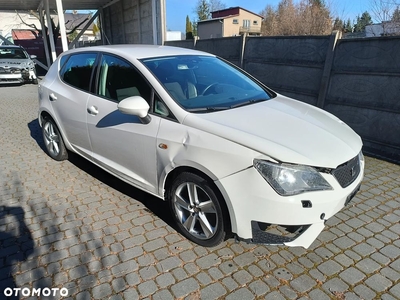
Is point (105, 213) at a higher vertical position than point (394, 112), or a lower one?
lower

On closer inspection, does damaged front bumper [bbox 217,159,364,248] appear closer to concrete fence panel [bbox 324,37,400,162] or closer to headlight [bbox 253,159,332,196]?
headlight [bbox 253,159,332,196]

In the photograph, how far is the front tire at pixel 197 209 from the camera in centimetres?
240

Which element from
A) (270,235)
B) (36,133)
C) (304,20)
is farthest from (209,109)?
(304,20)

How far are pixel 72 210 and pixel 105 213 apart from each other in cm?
40

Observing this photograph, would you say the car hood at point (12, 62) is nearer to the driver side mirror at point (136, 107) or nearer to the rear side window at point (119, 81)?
the rear side window at point (119, 81)

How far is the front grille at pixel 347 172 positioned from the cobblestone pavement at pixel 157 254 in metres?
0.72

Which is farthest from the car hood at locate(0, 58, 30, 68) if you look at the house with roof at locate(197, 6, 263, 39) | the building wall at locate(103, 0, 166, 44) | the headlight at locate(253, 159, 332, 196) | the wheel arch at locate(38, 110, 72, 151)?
the house with roof at locate(197, 6, 263, 39)

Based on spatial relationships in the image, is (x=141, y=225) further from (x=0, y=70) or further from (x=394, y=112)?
(x=0, y=70)

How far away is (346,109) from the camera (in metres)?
5.44

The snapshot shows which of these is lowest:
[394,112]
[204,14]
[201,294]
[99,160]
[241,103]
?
[201,294]

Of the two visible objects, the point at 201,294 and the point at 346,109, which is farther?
the point at 346,109

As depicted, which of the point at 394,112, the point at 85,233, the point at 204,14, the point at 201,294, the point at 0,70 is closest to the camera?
the point at 201,294

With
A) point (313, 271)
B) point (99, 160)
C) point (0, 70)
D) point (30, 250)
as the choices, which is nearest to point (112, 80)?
point (99, 160)

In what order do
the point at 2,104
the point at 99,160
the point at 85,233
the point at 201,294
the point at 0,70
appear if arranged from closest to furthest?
the point at 201,294, the point at 85,233, the point at 99,160, the point at 2,104, the point at 0,70
